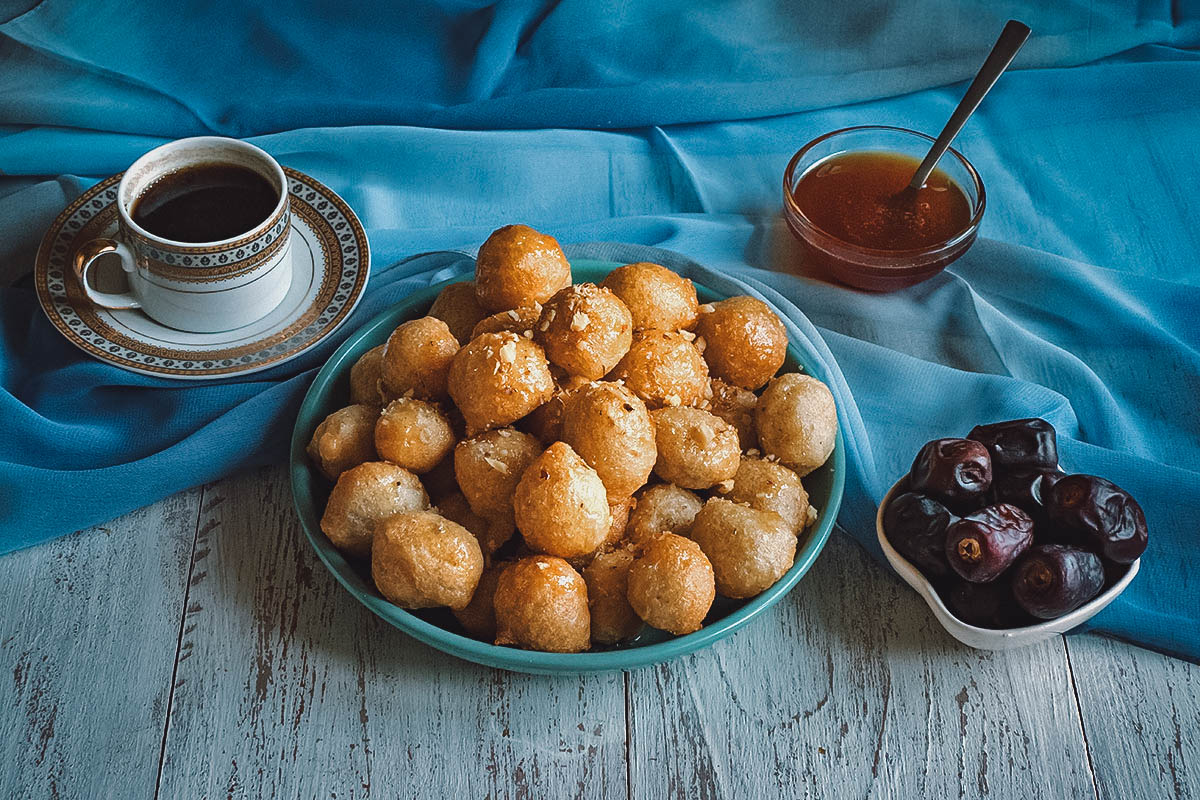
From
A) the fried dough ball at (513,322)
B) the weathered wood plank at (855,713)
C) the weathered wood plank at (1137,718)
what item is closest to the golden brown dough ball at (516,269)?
the fried dough ball at (513,322)

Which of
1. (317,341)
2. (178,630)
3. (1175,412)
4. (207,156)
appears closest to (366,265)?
(317,341)

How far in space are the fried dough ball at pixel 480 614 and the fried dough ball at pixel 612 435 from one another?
16cm

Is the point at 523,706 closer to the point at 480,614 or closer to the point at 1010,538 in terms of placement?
the point at 480,614

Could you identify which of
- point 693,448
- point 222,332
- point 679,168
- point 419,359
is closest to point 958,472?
point 693,448

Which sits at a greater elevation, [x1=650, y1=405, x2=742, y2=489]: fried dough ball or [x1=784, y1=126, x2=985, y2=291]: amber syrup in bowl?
[x1=650, y1=405, x2=742, y2=489]: fried dough ball

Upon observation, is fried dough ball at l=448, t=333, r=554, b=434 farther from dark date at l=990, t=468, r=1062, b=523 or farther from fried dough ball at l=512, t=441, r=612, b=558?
dark date at l=990, t=468, r=1062, b=523

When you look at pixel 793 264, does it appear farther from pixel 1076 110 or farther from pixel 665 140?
pixel 1076 110

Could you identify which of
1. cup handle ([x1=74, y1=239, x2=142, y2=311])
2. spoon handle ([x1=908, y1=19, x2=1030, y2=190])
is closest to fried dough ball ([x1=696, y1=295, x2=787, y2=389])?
spoon handle ([x1=908, y1=19, x2=1030, y2=190])

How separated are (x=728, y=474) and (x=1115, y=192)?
1.00 metres

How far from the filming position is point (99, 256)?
1464 mm

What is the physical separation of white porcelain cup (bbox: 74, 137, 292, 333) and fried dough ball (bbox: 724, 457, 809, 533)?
649 millimetres

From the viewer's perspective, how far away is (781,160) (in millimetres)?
1901

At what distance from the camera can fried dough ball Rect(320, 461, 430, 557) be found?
121 centimetres

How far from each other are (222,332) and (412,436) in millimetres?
410
